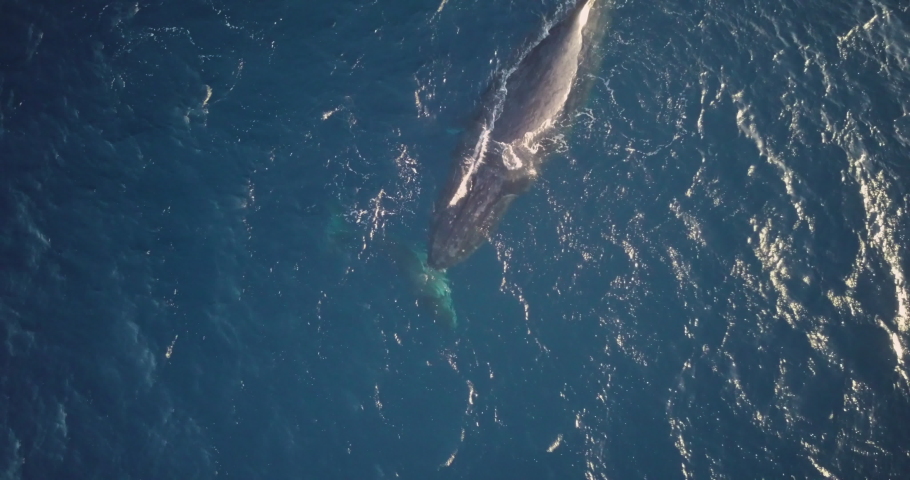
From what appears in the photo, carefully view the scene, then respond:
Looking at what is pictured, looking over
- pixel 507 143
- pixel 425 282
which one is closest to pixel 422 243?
pixel 425 282

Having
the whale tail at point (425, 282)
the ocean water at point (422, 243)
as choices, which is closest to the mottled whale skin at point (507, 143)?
the whale tail at point (425, 282)

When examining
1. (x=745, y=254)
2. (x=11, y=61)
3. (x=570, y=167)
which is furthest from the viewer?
(x=11, y=61)

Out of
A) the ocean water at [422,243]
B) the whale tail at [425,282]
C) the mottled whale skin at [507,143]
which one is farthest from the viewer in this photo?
the mottled whale skin at [507,143]

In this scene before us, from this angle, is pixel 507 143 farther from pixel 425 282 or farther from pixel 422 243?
pixel 425 282

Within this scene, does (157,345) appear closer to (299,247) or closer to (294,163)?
(299,247)

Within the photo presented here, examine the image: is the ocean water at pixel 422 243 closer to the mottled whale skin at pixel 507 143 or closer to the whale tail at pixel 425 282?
the whale tail at pixel 425 282

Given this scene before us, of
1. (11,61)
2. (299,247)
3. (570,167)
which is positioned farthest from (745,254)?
(11,61)

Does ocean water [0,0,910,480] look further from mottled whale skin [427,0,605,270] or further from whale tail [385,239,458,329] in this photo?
mottled whale skin [427,0,605,270]
